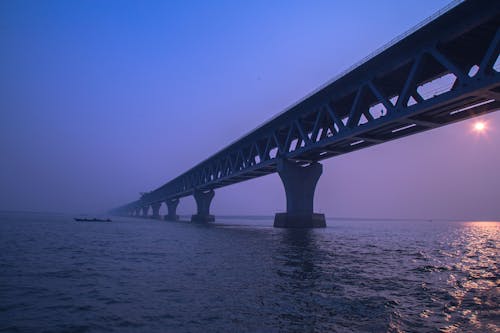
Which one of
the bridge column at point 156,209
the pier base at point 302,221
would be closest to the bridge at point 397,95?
the pier base at point 302,221

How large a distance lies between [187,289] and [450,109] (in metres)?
27.1

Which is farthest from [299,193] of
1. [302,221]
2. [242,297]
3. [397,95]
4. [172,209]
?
[172,209]

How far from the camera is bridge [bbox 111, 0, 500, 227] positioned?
72.6 feet

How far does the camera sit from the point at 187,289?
9484 millimetres

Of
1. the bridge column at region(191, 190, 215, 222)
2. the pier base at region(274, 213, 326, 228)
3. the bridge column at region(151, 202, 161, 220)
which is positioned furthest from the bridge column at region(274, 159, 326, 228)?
the bridge column at region(151, 202, 161, 220)

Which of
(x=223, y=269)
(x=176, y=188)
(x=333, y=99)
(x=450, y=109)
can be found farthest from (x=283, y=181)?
(x=176, y=188)

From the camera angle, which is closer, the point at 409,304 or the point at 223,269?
the point at 409,304

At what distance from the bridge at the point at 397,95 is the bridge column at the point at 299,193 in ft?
0.49

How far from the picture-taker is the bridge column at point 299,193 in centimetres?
4695

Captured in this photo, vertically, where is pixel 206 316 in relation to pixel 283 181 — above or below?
below

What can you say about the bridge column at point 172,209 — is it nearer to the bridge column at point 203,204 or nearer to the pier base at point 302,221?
the bridge column at point 203,204

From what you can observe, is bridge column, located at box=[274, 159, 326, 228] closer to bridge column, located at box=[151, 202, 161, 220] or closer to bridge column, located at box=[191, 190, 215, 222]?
bridge column, located at box=[191, 190, 215, 222]

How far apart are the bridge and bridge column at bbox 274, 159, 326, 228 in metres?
0.15

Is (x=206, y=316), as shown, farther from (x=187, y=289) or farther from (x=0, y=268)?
(x=0, y=268)
